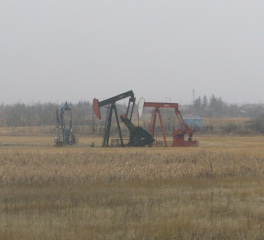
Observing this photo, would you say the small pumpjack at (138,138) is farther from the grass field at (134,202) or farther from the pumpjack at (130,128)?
the grass field at (134,202)

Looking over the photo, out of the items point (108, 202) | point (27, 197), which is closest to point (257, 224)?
point (108, 202)

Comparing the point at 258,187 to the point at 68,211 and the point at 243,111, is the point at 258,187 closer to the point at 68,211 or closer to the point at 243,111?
the point at 68,211

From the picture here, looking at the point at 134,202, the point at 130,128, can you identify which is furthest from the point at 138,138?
the point at 134,202

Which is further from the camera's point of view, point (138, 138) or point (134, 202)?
point (138, 138)

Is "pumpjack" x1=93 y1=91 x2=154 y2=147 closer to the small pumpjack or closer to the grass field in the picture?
the small pumpjack

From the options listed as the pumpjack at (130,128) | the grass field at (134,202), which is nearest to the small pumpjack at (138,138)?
the pumpjack at (130,128)

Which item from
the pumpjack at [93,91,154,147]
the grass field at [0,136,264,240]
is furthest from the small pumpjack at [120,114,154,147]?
the grass field at [0,136,264,240]

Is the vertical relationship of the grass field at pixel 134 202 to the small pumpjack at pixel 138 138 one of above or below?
below

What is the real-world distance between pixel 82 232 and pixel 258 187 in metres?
9.19

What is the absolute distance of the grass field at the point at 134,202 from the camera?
30.5 ft

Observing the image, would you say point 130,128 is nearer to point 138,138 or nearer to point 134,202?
point 138,138

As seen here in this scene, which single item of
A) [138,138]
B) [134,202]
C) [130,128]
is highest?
[130,128]

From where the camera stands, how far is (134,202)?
43.1 ft

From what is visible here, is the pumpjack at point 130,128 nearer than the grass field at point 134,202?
No
